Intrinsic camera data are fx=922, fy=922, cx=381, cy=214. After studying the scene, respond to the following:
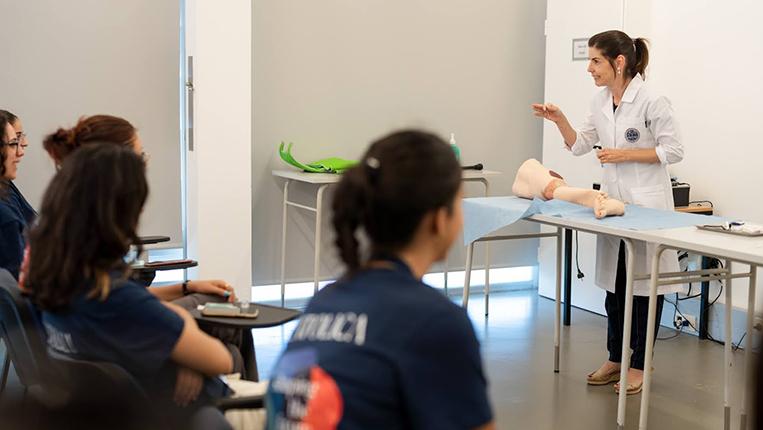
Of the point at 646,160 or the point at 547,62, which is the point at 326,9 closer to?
the point at 547,62

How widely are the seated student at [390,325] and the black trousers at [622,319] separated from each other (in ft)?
8.13

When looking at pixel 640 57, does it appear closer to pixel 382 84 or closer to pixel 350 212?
pixel 382 84

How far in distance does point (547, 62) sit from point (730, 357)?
2445 mm

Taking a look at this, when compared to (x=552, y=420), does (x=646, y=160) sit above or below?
above

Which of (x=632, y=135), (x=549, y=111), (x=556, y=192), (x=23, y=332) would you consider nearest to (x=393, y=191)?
(x=23, y=332)

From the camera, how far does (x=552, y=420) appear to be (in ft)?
11.0

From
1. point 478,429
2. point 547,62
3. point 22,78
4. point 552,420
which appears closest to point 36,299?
point 478,429

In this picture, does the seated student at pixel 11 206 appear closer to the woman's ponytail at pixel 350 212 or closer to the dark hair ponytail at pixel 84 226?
the dark hair ponytail at pixel 84 226

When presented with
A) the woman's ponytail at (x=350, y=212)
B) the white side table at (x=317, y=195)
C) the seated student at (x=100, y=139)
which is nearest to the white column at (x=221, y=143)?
the white side table at (x=317, y=195)

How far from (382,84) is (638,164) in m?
1.95

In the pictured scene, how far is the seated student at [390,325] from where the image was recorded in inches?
48.4

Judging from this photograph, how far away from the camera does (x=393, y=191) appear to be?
1.31m

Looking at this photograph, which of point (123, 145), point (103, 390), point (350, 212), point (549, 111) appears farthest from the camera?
point (549, 111)

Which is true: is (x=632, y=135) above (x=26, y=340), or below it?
above
